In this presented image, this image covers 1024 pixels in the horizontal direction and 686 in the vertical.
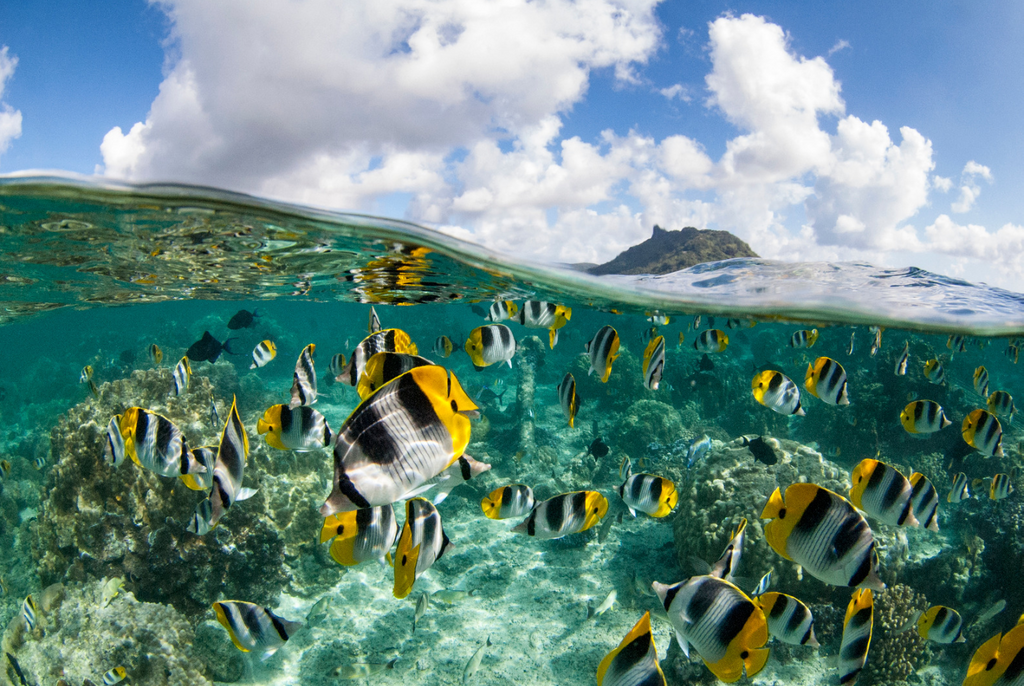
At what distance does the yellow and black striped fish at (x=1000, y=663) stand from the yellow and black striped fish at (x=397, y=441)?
3157mm

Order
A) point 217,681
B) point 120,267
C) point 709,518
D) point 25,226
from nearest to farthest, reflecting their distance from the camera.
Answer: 1. point 217,681
2. point 709,518
3. point 25,226
4. point 120,267

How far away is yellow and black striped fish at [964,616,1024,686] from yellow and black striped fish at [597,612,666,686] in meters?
1.61

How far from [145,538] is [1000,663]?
31.6 feet

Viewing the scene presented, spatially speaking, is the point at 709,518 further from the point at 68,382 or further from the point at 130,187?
the point at 68,382

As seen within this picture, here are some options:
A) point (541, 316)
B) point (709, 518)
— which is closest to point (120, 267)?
point (541, 316)

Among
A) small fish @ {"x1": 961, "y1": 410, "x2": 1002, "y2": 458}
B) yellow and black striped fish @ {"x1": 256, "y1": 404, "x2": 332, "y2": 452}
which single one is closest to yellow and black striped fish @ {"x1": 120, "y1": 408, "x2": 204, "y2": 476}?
yellow and black striped fish @ {"x1": 256, "y1": 404, "x2": 332, "y2": 452}

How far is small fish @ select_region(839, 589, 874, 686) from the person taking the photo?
3803mm

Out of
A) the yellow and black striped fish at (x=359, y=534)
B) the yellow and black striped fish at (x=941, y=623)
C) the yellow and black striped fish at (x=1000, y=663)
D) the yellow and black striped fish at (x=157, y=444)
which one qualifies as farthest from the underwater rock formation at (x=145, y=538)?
the yellow and black striped fish at (x=941, y=623)

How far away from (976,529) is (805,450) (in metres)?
4.51

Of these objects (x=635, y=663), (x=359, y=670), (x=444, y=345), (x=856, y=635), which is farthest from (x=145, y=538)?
(x=856, y=635)

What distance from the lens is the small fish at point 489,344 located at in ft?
15.4

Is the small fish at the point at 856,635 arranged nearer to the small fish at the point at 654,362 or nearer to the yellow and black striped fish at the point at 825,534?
the yellow and black striped fish at the point at 825,534

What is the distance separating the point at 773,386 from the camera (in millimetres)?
5516

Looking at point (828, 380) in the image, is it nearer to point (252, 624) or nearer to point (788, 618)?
point (788, 618)
